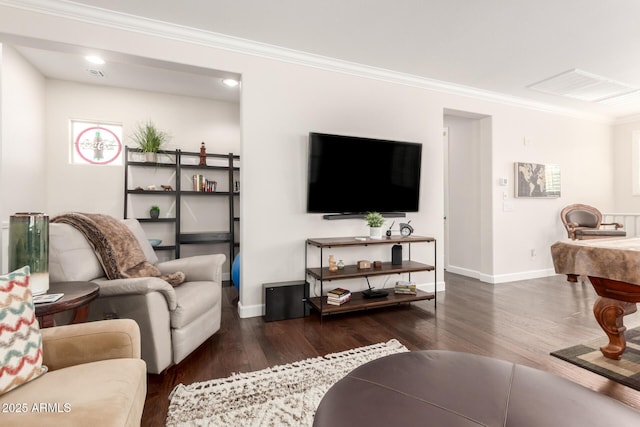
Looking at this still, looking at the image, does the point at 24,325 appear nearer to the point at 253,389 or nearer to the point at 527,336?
the point at 253,389

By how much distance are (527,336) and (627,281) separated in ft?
3.02

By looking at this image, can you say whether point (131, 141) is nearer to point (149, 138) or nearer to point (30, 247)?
point (149, 138)

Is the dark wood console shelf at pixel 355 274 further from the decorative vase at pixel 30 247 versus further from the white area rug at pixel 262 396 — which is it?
the decorative vase at pixel 30 247

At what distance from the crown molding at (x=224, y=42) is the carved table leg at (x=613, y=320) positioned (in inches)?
111

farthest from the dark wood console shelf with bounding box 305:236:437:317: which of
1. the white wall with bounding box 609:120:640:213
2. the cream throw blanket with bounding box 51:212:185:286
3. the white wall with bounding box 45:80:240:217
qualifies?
the white wall with bounding box 609:120:640:213

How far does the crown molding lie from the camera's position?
2344mm

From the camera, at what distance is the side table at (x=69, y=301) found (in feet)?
4.51

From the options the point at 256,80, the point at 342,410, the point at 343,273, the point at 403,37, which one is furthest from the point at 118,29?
the point at 342,410

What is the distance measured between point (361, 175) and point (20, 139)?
353 centimetres

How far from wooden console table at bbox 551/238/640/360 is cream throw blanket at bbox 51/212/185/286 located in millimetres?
2905

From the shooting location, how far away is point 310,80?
10.5 feet

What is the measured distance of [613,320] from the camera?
203 centimetres

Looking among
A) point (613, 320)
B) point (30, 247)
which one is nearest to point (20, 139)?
point (30, 247)

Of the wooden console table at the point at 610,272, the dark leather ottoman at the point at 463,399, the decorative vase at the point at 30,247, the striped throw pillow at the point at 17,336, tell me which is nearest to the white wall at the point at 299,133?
the decorative vase at the point at 30,247
